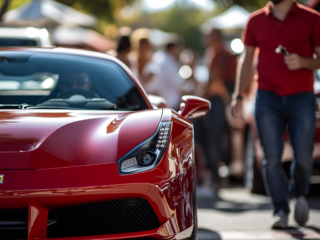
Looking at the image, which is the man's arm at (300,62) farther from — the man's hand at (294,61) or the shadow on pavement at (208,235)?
the shadow on pavement at (208,235)

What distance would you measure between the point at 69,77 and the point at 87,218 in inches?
67.8

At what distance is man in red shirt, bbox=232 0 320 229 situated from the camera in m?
5.10

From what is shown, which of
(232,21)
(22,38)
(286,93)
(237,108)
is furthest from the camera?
(232,21)

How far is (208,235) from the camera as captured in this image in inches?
188

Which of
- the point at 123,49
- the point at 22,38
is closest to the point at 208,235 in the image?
the point at 22,38

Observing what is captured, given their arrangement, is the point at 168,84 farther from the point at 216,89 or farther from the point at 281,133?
the point at 281,133

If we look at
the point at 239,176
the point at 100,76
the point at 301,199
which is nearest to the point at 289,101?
the point at 301,199

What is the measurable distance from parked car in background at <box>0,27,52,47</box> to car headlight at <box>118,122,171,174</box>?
4014mm

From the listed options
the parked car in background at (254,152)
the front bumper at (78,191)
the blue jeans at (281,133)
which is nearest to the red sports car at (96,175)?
the front bumper at (78,191)

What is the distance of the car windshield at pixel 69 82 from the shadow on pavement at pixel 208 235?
46.2 inches

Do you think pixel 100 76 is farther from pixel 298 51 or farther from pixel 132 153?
pixel 298 51

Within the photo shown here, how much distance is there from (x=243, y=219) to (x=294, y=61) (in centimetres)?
152

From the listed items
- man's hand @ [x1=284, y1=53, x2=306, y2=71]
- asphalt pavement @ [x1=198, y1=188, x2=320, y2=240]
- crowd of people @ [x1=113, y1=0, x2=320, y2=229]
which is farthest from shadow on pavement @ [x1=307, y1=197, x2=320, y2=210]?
man's hand @ [x1=284, y1=53, x2=306, y2=71]

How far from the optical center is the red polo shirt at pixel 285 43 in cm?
516
